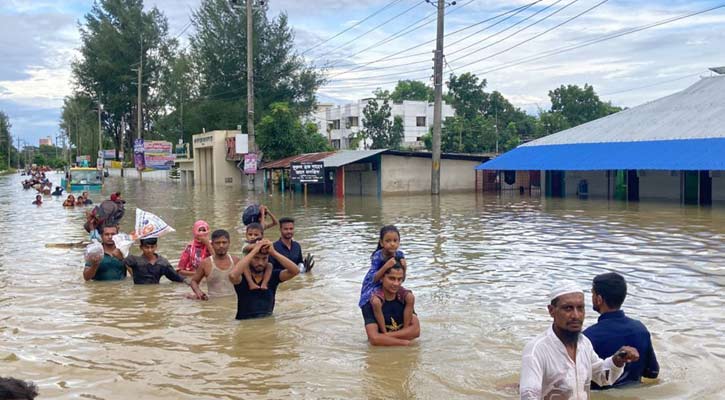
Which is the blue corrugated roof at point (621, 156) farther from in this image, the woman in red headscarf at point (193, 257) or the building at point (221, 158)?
the building at point (221, 158)

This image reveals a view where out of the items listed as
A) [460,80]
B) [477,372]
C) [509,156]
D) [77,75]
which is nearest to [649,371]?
[477,372]

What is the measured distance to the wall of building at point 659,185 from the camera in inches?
1206

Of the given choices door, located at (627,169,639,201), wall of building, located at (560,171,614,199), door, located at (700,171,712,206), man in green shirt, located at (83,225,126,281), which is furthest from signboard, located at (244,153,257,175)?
man in green shirt, located at (83,225,126,281)

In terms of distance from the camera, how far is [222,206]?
2991cm

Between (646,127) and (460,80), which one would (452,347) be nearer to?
(646,127)

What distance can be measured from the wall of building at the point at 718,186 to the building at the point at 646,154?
1.4 inches

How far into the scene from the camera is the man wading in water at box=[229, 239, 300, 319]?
281 inches

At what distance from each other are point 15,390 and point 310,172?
34.5m

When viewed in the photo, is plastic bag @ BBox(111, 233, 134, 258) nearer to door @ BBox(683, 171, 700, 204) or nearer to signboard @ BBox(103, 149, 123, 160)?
door @ BBox(683, 171, 700, 204)

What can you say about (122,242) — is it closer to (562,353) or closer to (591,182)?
(562,353)

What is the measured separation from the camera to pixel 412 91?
354ft

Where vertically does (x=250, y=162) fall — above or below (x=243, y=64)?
below

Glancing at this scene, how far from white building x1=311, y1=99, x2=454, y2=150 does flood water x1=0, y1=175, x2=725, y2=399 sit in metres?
61.7

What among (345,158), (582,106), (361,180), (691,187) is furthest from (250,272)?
(582,106)
